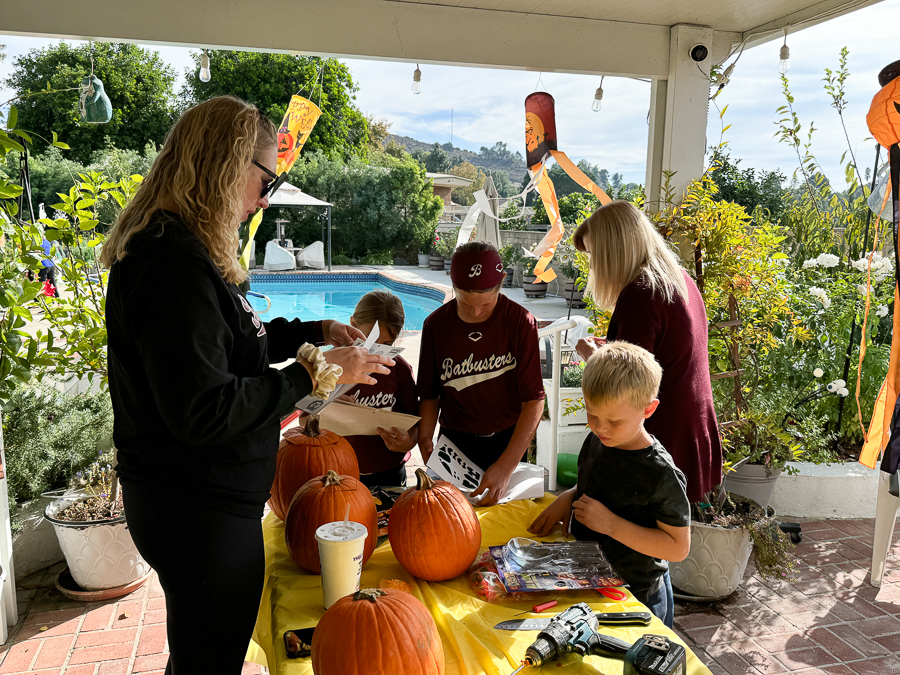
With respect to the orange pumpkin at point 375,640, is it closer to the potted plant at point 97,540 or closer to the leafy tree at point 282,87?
the potted plant at point 97,540

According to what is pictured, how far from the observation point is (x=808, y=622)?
276 cm

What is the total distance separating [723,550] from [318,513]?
2.18 meters

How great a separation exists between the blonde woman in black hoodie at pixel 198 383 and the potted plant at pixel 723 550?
2.16 meters

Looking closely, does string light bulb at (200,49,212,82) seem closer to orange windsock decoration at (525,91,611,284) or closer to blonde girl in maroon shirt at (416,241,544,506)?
orange windsock decoration at (525,91,611,284)

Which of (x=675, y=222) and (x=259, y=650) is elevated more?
(x=675, y=222)

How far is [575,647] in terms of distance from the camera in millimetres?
1111

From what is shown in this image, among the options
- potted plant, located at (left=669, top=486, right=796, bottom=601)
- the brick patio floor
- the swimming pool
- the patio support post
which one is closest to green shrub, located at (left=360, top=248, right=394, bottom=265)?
the swimming pool

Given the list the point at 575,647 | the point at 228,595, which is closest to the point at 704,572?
the point at 575,647

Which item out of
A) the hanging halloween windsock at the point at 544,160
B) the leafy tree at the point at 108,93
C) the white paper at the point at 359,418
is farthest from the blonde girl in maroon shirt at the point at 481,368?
the leafy tree at the point at 108,93

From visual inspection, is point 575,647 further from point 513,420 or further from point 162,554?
point 513,420

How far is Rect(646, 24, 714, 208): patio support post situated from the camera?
3.81 m

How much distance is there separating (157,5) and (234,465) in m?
2.73

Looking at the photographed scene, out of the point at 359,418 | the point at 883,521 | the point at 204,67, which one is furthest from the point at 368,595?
the point at 204,67

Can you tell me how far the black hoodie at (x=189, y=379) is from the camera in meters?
1.16
